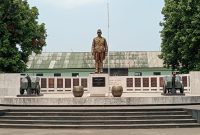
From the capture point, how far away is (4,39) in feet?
117

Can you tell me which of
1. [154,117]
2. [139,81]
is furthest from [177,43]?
[154,117]

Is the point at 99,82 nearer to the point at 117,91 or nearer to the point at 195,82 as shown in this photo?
the point at 117,91

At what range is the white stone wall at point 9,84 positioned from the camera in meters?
28.7

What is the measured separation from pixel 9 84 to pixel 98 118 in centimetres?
1284

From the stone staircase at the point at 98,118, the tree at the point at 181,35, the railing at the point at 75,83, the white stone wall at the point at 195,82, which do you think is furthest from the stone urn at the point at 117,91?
the tree at the point at 181,35

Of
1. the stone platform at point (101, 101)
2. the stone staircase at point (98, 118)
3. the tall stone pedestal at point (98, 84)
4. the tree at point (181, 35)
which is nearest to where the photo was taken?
the stone staircase at point (98, 118)

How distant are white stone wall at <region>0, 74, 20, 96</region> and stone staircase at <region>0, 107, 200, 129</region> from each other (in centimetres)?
1029

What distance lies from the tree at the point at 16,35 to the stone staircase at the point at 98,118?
58.3 ft

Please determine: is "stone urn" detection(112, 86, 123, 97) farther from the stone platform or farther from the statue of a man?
the statue of a man

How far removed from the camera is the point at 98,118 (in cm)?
1738

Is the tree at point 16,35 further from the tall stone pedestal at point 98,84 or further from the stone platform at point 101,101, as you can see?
the stone platform at point 101,101

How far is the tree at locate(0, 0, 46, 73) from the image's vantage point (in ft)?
117

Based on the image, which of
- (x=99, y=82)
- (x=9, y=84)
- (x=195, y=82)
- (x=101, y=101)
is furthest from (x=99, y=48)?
(x=195, y=82)
